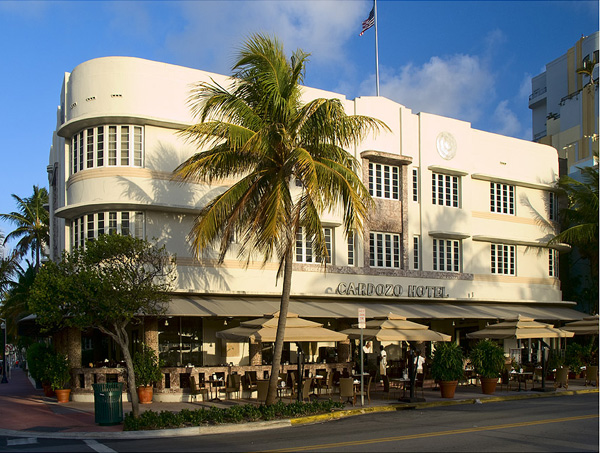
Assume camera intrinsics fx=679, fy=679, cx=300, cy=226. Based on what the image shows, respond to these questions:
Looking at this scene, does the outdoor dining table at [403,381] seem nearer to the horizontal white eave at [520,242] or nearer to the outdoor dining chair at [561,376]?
the outdoor dining chair at [561,376]

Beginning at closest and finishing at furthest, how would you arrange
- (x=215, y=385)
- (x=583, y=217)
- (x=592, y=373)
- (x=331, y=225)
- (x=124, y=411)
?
(x=124, y=411)
(x=215, y=385)
(x=592, y=373)
(x=331, y=225)
(x=583, y=217)

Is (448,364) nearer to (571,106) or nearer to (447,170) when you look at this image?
(447,170)

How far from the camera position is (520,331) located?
27.2 meters

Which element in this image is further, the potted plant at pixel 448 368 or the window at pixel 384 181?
the window at pixel 384 181

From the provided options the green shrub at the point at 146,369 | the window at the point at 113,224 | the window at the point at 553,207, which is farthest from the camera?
the window at the point at 553,207

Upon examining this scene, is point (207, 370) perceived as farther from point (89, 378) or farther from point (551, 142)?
point (551, 142)

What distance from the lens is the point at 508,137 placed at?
3531cm

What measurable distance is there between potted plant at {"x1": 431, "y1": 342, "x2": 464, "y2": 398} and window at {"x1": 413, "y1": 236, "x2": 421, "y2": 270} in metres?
7.63

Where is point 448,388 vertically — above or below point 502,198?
below

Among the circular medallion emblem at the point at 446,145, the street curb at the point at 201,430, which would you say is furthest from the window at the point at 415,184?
the street curb at the point at 201,430

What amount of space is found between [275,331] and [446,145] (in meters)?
15.2

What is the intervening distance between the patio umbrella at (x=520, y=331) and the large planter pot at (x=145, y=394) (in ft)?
44.9

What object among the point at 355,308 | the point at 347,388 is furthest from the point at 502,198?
the point at 347,388

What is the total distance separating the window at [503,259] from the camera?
113 feet
